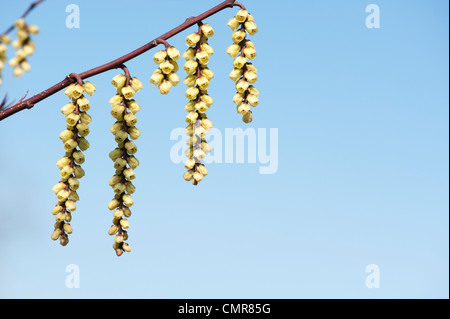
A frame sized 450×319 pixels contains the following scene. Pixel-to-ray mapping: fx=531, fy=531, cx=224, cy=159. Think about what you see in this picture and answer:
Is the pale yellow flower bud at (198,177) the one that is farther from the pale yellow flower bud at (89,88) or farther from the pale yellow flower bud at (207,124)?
the pale yellow flower bud at (89,88)

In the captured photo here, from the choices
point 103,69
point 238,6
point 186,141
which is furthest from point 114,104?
point 238,6

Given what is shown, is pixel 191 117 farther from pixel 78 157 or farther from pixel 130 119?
pixel 78 157

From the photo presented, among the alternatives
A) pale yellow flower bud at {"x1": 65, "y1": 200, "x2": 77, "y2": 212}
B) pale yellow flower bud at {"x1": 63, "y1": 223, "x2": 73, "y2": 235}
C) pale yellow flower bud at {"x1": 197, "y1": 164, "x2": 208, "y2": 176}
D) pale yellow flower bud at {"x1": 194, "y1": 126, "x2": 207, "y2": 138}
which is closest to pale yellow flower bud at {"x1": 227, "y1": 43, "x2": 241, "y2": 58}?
pale yellow flower bud at {"x1": 194, "y1": 126, "x2": 207, "y2": 138}

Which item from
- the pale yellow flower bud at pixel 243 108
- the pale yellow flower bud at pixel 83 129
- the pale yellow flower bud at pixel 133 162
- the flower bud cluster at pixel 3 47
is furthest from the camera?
the pale yellow flower bud at pixel 243 108

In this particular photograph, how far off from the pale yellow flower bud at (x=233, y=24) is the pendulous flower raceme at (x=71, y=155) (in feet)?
3.97

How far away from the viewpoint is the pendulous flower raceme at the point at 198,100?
4172mm

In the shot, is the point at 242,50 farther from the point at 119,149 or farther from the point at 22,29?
the point at 22,29

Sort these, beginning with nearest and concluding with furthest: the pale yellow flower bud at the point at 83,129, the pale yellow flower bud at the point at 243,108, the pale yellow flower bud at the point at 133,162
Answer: the pale yellow flower bud at the point at 83,129, the pale yellow flower bud at the point at 133,162, the pale yellow flower bud at the point at 243,108

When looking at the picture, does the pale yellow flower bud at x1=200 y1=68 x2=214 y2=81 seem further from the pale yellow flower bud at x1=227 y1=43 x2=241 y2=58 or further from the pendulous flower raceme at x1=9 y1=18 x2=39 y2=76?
the pendulous flower raceme at x1=9 y1=18 x2=39 y2=76

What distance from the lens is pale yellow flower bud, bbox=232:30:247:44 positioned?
427 centimetres

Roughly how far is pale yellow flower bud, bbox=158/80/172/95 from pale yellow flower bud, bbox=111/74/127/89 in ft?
0.92

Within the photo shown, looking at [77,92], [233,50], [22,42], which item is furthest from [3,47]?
[233,50]

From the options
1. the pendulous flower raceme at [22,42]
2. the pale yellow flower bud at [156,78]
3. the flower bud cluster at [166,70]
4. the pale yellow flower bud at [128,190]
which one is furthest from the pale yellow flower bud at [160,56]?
the pendulous flower raceme at [22,42]

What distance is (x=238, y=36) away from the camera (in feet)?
14.0
